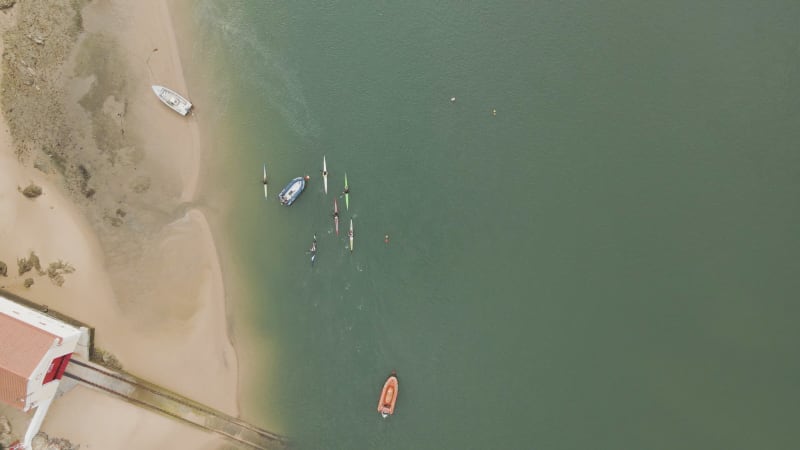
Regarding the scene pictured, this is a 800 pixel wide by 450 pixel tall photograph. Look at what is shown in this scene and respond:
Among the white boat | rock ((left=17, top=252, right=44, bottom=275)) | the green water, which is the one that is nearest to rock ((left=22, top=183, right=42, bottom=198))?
rock ((left=17, top=252, right=44, bottom=275))

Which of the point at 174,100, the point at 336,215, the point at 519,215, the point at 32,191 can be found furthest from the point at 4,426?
the point at 519,215

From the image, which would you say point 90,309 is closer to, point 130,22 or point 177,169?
point 177,169

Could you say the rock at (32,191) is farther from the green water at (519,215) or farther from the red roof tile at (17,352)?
the green water at (519,215)

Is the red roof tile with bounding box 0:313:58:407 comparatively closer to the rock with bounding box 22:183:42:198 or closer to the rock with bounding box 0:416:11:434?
the rock with bounding box 0:416:11:434

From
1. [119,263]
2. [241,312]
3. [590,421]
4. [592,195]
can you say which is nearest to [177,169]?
[119,263]

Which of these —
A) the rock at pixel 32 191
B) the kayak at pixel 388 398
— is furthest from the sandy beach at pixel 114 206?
the kayak at pixel 388 398
